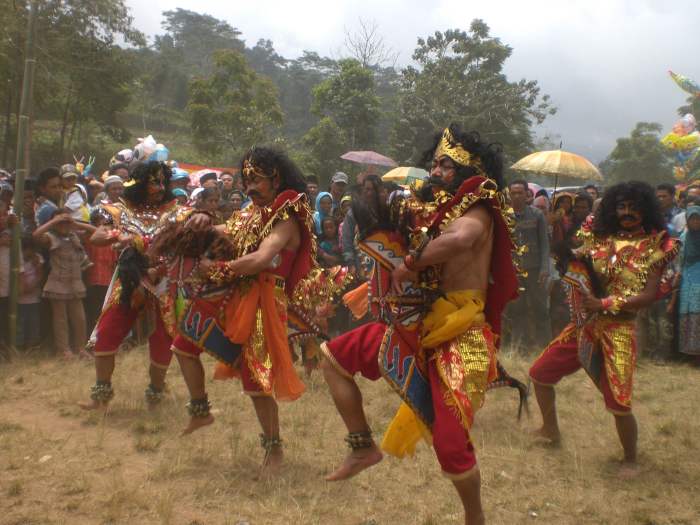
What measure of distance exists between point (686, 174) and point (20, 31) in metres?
18.4

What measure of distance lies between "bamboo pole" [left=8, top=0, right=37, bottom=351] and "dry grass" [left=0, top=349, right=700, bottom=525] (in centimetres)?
87

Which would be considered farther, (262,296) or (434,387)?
(262,296)

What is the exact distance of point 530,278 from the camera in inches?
321

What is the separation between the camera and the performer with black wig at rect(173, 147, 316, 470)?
4.11m

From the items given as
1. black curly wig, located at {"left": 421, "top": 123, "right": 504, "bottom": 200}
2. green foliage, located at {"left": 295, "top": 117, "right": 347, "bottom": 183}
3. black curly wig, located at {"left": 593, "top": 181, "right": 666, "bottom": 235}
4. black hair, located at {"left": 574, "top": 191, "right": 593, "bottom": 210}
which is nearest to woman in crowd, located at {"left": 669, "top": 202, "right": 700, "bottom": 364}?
black hair, located at {"left": 574, "top": 191, "right": 593, "bottom": 210}

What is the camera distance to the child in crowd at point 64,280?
693 cm

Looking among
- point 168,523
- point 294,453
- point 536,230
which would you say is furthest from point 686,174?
point 168,523

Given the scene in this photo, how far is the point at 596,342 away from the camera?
4637 millimetres

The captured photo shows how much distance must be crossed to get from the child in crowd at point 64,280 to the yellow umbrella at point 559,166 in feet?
19.7

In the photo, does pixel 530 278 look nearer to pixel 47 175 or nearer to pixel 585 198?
pixel 585 198

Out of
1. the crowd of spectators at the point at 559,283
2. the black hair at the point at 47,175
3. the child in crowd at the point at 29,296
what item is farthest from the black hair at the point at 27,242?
the crowd of spectators at the point at 559,283

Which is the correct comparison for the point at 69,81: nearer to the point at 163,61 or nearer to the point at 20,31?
the point at 20,31

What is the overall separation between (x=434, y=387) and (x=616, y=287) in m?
1.92

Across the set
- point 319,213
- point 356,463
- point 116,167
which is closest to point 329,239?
point 319,213
